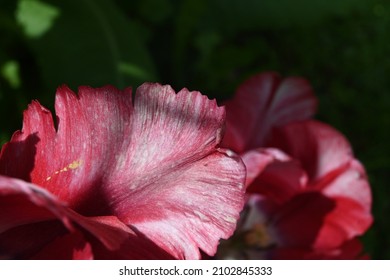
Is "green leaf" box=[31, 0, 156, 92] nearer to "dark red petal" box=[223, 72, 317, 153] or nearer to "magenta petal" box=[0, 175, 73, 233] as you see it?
"dark red petal" box=[223, 72, 317, 153]

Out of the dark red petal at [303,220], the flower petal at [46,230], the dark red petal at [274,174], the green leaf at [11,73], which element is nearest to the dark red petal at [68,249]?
the flower petal at [46,230]

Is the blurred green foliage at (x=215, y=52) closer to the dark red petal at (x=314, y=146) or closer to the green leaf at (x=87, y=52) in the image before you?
the green leaf at (x=87, y=52)

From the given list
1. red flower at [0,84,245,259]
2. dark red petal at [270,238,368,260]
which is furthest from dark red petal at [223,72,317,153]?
red flower at [0,84,245,259]

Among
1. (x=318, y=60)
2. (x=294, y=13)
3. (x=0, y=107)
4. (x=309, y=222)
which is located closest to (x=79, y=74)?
(x=0, y=107)

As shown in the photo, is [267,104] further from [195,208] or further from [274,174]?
[195,208]

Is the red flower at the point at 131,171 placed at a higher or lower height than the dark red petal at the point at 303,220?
higher

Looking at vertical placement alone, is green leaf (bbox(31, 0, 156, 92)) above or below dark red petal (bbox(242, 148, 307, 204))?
above

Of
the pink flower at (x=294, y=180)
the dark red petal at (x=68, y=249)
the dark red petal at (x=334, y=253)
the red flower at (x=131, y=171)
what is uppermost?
the red flower at (x=131, y=171)

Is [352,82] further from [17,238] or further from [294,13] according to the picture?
[17,238]
